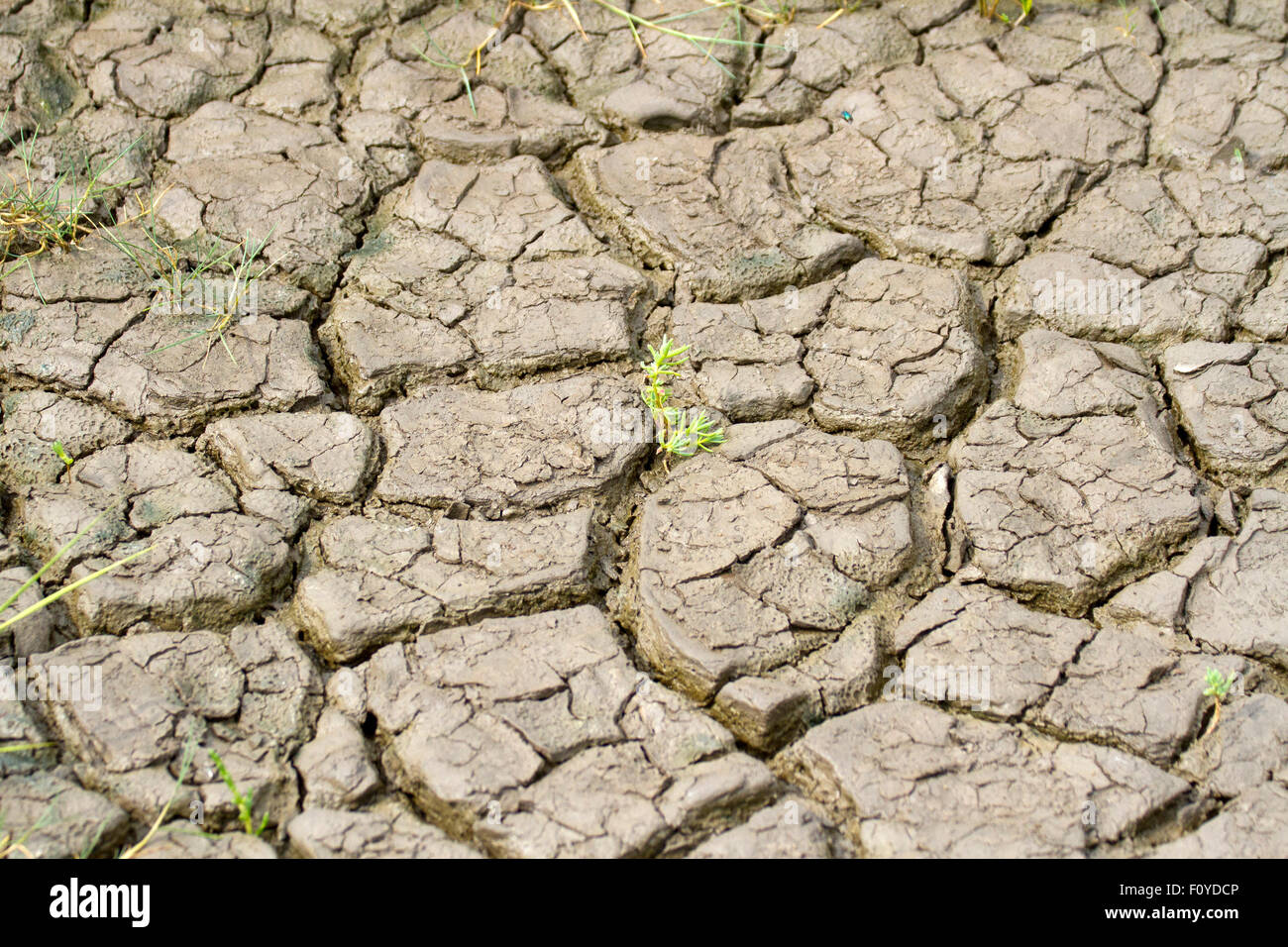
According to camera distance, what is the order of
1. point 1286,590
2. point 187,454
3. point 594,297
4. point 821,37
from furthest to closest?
point 821,37, point 594,297, point 187,454, point 1286,590

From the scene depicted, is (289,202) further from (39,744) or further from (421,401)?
(39,744)

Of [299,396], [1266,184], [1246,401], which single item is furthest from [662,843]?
[1266,184]

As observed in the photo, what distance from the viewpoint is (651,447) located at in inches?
107

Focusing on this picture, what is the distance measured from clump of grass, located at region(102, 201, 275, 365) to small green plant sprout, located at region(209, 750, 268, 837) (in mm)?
1186

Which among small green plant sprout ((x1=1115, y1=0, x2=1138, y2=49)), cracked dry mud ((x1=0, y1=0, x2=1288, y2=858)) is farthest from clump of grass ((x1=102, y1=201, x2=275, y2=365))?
small green plant sprout ((x1=1115, y1=0, x2=1138, y2=49))

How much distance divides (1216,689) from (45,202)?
328cm

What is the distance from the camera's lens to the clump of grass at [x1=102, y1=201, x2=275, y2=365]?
2.87 m

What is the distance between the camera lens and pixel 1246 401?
9.05 feet

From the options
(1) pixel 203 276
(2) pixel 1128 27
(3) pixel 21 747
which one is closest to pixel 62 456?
(1) pixel 203 276

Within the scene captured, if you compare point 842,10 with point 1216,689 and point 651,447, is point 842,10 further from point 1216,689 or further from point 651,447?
point 1216,689

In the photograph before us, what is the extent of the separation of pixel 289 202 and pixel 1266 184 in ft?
9.66

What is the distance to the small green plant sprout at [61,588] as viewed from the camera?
7.42ft

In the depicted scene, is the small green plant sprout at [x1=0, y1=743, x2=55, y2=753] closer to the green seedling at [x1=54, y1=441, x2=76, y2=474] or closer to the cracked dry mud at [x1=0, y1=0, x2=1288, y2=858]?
the cracked dry mud at [x1=0, y1=0, x2=1288, y2=858]

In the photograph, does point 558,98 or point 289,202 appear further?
point 558,98
